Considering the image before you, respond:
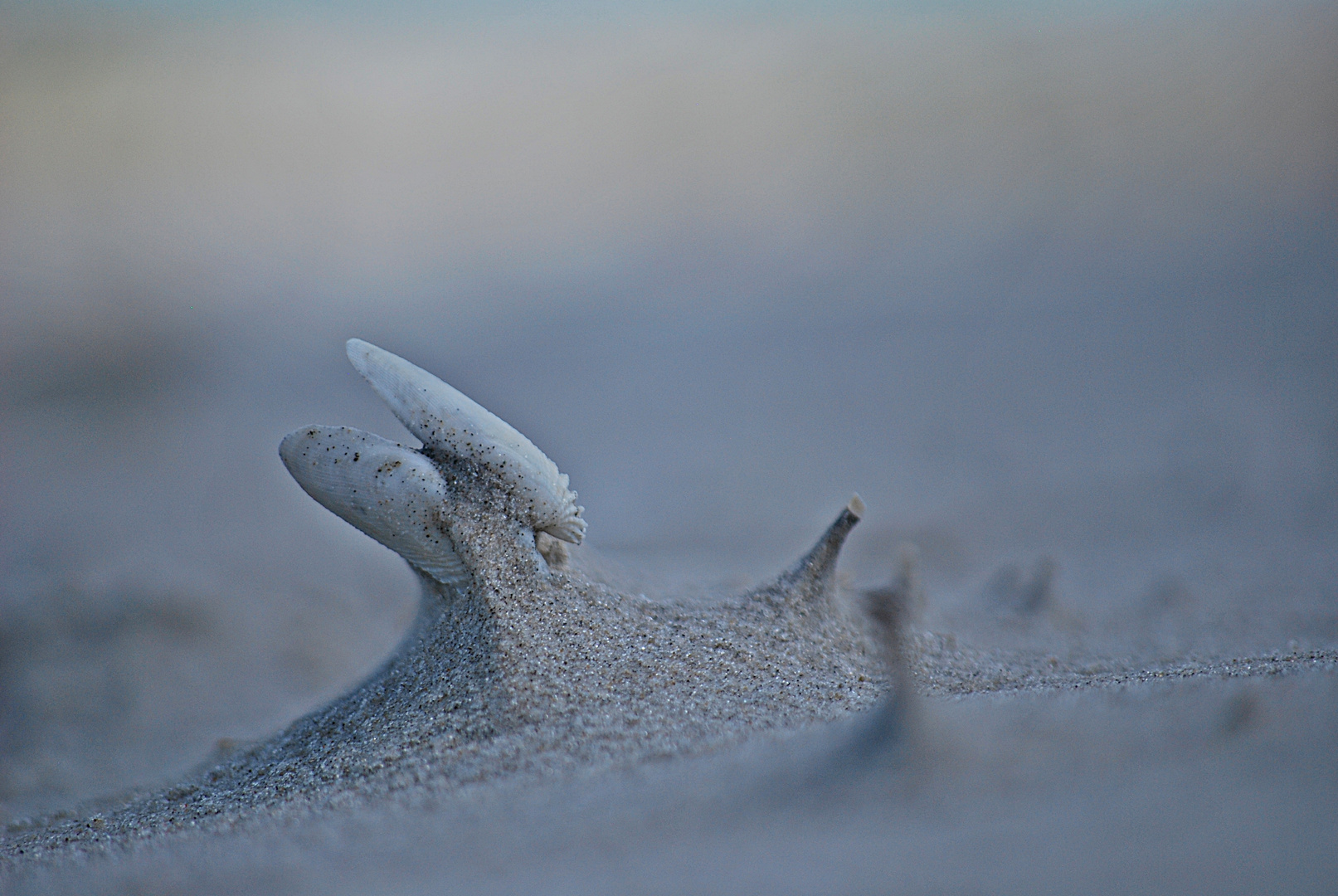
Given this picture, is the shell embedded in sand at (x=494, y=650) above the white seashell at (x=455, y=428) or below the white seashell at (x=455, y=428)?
below

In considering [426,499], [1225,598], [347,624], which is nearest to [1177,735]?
[426,499]

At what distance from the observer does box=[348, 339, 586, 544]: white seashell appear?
7.88 ft

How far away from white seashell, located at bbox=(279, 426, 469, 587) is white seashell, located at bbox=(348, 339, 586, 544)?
8cm

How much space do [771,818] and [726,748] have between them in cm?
37

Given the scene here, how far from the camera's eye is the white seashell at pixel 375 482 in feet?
7.61

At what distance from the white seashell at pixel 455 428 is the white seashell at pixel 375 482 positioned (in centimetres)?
8

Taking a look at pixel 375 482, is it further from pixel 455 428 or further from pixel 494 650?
pixel 494 650

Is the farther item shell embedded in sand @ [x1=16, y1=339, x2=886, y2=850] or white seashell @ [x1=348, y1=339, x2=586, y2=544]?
white seashell @ [x1=348, y1=339, x2=586, y2=544]

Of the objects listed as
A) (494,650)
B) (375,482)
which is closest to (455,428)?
(375,482)

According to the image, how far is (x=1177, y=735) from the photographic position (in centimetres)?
146

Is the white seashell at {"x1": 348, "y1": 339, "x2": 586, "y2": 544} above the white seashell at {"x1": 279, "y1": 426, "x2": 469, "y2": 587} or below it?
above

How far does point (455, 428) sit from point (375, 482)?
0.24 metres

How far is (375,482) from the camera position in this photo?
2.31 metres

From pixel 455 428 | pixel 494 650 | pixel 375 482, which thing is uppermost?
pixel 455 428
